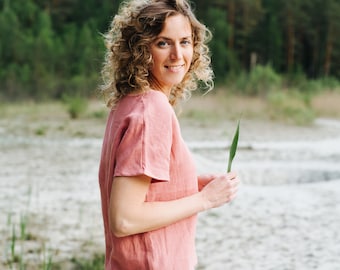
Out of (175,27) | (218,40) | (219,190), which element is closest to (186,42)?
(175,27)

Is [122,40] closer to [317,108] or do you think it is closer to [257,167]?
[257,167]

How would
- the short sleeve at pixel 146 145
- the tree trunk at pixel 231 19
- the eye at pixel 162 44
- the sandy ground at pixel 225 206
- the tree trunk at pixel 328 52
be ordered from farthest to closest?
the tree trunk at pixel 231 19
the tree trunk at pixel 328 52
the sandy ground at pixel 225 206
the eye at pixel 162 44
the short sleeve at pixel 146 145

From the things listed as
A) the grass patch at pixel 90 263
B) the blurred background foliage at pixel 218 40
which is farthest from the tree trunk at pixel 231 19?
the grass patch at pixel 90 263

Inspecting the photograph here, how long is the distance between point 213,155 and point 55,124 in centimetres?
424

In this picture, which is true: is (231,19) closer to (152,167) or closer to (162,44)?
(162,44)

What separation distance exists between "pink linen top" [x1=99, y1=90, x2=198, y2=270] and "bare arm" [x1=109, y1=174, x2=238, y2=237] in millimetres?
14

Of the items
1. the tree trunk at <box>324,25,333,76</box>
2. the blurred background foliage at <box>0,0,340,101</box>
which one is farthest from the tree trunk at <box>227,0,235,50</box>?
the tree trunk at <box>324,25,333,76</box>

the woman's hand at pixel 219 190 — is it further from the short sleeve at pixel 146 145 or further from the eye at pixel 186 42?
the eye at pixel 186 42

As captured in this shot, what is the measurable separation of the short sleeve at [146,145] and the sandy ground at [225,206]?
50.7 inches

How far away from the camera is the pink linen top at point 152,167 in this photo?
899mm

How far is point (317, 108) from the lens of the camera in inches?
515

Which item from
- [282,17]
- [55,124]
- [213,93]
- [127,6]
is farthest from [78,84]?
[127,6]

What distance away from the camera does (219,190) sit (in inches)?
38.6

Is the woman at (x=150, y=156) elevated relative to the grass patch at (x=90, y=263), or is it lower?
elevated
